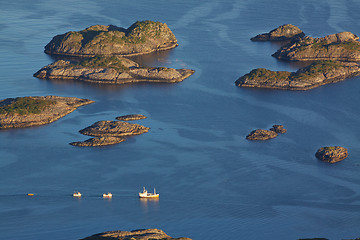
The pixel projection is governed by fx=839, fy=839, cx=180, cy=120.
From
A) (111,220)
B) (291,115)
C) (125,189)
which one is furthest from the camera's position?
(291,115)

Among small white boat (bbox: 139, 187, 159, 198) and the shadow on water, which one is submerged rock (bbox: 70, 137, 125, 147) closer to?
small white boat (bbox: 139, 187, 159, 198)

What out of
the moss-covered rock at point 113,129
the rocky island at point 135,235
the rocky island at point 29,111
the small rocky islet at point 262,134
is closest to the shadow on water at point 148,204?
the rocky island at point 135,235

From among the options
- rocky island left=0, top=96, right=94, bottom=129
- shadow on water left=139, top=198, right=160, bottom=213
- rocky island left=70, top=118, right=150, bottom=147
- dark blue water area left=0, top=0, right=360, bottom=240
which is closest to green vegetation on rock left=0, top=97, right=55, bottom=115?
rocky island left=0, top=96, right=94, bottom=129

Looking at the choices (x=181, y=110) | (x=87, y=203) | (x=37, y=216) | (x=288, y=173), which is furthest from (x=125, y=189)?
(x=181, y=110)

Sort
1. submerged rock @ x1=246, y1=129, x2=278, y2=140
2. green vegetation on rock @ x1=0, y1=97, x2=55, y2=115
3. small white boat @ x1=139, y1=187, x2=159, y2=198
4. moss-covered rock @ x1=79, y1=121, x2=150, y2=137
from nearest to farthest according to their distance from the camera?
small white boat @ x1=139, y1=187, x2=159, y2=198 → submerged rock @ x1=246, y1=129, x2=278, y2=140 → moss-covered rock @ x1=79, y1=121, x2=150, y2=137 → green vegetation on rock @ x1=0, y1=97, x2=55, y2=115

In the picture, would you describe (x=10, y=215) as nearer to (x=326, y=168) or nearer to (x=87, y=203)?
(x=87, y=203)

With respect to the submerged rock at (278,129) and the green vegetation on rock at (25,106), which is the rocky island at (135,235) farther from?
the green vegetation on rock at (25,106)
